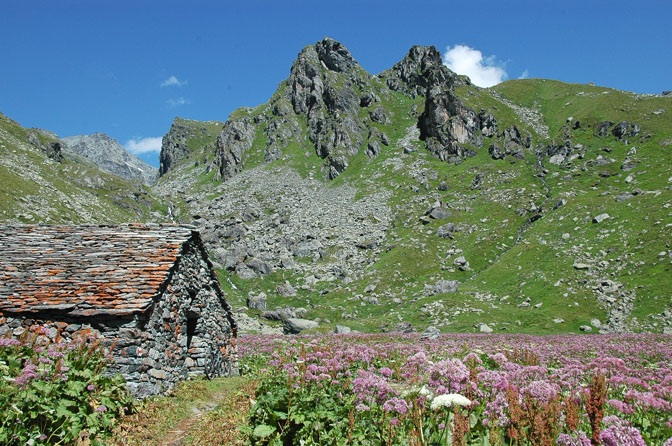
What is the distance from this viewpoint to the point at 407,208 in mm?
80438

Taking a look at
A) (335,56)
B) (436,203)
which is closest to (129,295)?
(436,203)

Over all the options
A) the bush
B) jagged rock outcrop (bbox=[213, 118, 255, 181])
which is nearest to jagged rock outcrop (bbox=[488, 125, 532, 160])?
jagged rock outcrop (bbox=[213, 118, 255, 181])

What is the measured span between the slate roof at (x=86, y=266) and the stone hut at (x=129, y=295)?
3 cm

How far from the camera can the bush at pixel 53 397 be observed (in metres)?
7.28

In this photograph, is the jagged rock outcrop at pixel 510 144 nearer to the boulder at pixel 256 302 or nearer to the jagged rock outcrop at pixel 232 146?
the boulder at pixel 256 302

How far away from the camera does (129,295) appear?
12672mm

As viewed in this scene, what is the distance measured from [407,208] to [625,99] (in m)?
75.2

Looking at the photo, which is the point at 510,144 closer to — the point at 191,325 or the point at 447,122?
the point at 447,122

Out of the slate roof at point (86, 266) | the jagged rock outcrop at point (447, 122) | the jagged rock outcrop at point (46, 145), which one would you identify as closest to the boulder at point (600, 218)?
the jagged rock outcrop at point (447, 122)

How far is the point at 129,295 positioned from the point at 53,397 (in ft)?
15.9

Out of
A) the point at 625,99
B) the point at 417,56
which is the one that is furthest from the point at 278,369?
the point at 417,56

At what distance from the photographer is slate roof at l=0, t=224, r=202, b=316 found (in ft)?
40.0

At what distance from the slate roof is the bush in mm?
2322

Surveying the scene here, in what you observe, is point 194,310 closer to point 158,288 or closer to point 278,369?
point 158,288
